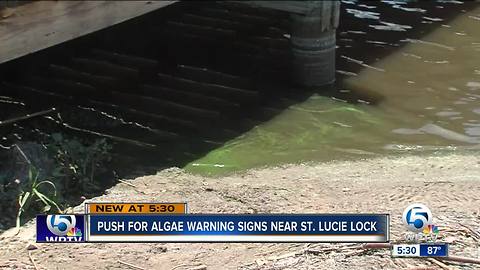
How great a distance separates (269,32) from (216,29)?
0.88 meters

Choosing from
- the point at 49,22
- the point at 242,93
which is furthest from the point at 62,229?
the point at 242,93

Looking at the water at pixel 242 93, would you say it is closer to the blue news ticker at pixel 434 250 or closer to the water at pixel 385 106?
the water at pixel 385 106

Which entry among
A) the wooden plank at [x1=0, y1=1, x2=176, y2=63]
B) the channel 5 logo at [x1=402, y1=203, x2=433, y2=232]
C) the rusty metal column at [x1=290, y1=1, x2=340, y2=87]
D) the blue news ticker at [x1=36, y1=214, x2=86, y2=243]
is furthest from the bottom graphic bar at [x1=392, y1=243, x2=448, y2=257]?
the rusty metal column at [x1=290, y1=1, x2=340, y2=87]

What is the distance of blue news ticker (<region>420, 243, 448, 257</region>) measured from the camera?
5.40 m

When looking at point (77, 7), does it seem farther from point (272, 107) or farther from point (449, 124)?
point (449, 124)

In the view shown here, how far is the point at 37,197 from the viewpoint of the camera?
6.52 metres

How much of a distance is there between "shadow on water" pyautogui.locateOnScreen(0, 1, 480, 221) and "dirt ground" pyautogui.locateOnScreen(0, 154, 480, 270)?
84 cm

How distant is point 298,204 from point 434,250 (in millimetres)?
1471

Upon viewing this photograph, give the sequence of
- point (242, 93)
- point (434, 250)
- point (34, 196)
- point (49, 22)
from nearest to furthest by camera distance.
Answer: point (434, 250) < point (34, 196) < point (49, 22) < point (242, 93)

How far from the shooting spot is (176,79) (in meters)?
10.1

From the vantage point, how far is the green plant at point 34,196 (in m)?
6.39

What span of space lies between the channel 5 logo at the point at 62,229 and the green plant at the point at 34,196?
394 mm

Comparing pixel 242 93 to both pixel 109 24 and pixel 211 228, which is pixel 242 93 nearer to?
pixel 109 24

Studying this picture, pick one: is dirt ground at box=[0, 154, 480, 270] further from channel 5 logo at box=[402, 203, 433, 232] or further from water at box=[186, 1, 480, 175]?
water at box=[186, 1, 480, 175]
